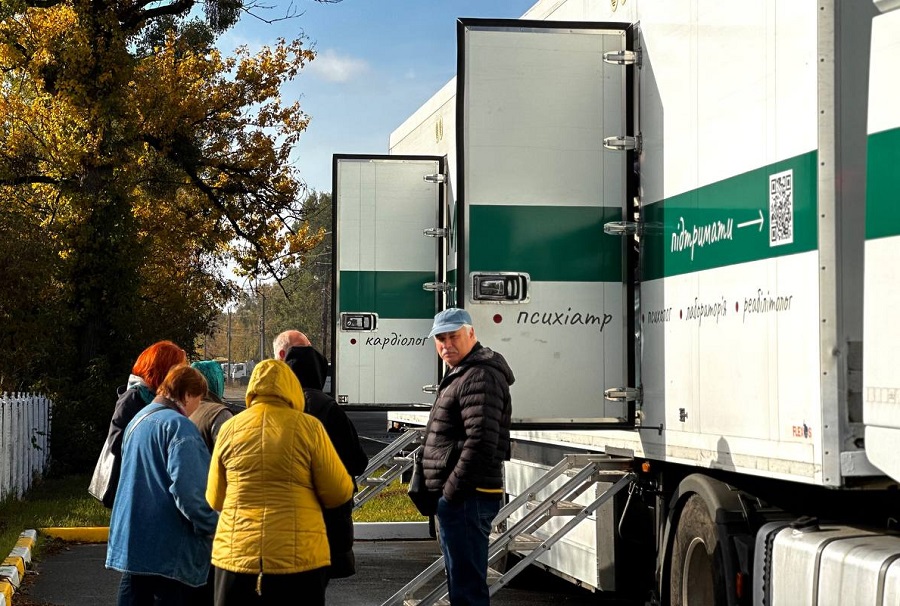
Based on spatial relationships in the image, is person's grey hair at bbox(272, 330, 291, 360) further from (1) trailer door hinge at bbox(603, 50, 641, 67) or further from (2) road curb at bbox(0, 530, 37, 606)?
(2) road curb at bbox(0, 530, 37, 606)

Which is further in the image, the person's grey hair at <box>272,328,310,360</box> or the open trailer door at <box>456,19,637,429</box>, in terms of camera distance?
the open trailer door at <box>456,19,637,429</box>

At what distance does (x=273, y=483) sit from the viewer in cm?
545

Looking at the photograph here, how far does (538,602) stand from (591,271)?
129 inches

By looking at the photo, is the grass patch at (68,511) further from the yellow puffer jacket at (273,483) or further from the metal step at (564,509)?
the yellow puffer jacket at (273,483)

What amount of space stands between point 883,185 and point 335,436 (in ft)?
10.6

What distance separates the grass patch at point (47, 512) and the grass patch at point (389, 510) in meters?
2.92

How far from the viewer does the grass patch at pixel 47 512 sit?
13.8m

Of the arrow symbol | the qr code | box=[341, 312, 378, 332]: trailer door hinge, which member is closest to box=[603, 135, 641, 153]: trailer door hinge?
the arrow symbol

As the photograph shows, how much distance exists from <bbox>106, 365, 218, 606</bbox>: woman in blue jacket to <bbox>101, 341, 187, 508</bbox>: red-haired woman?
581 mm

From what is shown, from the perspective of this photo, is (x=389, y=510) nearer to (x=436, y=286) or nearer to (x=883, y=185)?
(x=436, y=286)

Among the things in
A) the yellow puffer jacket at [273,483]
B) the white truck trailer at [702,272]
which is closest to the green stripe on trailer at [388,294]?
the white truck trailer at [702,272]

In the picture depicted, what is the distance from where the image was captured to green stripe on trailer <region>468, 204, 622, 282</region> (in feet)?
26.2

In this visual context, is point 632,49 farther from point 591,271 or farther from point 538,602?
point 538,602

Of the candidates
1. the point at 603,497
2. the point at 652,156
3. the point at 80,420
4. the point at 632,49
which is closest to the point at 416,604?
the point at 603,497
